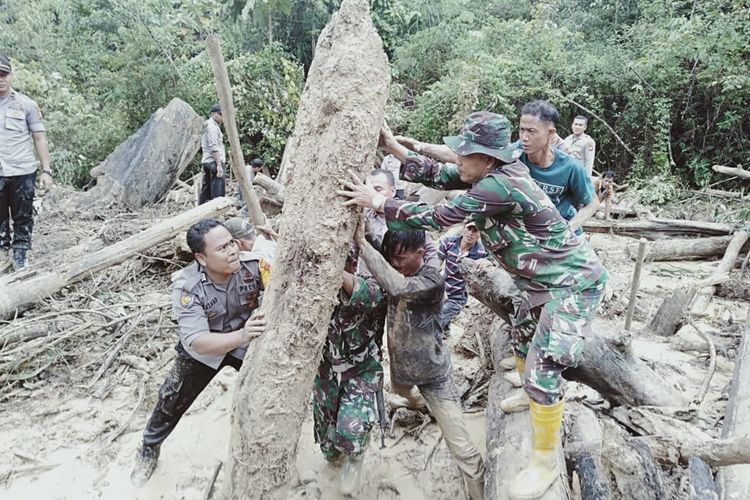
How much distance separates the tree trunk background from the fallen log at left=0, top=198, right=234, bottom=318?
3.28 meters

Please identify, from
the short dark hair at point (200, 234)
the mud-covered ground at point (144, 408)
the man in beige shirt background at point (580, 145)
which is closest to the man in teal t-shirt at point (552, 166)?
the mud-covered ground at point (144, 408)

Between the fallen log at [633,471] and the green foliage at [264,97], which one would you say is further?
the green foliage at [264,97]

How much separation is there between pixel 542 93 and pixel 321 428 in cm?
1067

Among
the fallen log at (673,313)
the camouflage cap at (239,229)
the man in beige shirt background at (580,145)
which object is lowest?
the fallen log at (673,313)

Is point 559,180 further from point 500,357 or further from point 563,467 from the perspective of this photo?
point 563,467

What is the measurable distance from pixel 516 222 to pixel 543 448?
Answer: 985 millimetres

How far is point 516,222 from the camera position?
7.32 feet

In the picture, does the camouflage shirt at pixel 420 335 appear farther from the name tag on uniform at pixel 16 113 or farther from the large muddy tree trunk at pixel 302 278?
the name tag on uniform at pixel 16 113

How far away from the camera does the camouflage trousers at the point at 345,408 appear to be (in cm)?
260

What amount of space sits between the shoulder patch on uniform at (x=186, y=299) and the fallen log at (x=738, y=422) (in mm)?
2367

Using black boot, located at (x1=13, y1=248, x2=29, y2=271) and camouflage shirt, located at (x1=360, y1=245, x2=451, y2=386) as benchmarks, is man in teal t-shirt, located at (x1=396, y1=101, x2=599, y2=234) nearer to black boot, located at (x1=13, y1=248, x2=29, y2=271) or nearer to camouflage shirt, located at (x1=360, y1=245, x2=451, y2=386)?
camouflage shirt, located at (x1=360, y1=245, x2=451, y2=386)

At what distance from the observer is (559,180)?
298cm

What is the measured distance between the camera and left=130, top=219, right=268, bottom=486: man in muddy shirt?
243cm

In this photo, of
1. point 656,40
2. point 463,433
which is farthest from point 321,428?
point 656,40
